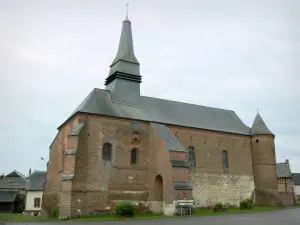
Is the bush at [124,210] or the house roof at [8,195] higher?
the house roof at [8,195]

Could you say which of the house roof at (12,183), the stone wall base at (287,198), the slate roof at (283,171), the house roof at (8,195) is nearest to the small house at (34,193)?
the house roof at (8,195)

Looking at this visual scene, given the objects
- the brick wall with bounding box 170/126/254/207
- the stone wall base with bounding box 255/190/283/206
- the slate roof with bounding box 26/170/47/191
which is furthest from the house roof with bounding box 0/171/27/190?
the stone wall base with bounding box 255/190/283/206

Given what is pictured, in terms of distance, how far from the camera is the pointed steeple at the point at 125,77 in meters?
29.9

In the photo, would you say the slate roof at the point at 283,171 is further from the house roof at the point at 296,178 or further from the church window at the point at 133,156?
the church window at the point at 133,156

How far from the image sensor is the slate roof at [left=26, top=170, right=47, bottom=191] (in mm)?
45037

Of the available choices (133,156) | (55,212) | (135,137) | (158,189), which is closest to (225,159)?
(158,189)

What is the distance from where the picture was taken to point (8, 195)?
4859 centimetres

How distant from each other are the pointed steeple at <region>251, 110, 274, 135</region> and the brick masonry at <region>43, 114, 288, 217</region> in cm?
175

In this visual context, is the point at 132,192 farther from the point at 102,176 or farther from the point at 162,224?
the point at 162,224

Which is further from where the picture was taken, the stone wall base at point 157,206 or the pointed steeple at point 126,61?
the pointed steeple at point 126,61

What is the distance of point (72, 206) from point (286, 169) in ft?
115

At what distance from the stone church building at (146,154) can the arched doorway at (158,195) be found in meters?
0.08

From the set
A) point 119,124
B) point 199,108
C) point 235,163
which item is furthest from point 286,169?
point 119,124

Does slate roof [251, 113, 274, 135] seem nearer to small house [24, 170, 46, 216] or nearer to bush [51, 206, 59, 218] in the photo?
bush [51, 206, 59, 218]
